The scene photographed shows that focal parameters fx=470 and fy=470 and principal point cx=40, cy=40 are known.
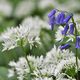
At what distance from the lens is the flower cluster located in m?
1.66

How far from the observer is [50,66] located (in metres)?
1.74

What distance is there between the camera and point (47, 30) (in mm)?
2707

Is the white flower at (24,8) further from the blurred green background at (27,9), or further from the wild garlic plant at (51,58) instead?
the wild garlic plant at (51,58)

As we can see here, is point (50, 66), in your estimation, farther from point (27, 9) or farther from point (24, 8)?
point (24, 8)

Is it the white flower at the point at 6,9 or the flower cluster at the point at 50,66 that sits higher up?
the white flower at the point at 6,9

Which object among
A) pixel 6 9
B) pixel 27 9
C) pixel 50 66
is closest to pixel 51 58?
pixel 50 66

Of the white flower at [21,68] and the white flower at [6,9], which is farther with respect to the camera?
the white flower at [6,9]

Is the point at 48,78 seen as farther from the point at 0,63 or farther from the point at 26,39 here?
the point at 0,63

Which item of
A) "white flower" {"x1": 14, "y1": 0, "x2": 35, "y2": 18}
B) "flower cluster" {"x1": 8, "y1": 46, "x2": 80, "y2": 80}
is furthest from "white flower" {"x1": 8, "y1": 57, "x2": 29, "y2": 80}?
"white flower" {"x1": 14, "y1": 0, "x2": 35, "y2": 18}

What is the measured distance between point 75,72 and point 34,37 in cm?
23

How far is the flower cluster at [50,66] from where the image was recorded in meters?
1.66

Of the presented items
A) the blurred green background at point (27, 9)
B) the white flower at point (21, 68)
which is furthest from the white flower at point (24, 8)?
the white flower at point (21, 68)

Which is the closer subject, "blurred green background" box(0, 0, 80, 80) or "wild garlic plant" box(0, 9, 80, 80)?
"wild garlic plant" box(0, 9, 80, 80)

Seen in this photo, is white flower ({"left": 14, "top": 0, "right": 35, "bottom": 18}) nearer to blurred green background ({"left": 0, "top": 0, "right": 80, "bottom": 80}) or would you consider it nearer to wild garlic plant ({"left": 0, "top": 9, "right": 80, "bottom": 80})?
blurred green background ({"left": 0, "top": 0, "right": 80, "bottom": 80})
